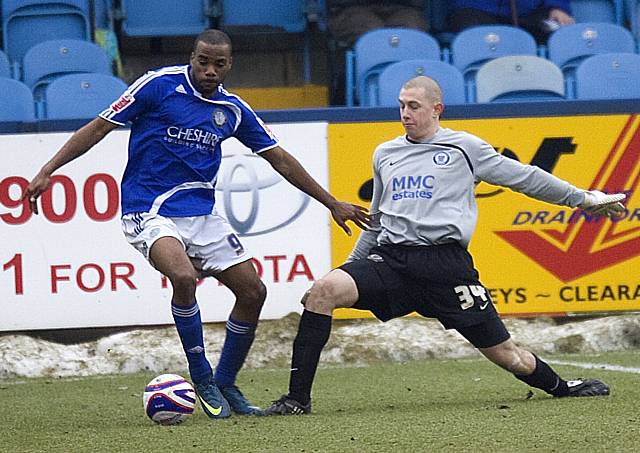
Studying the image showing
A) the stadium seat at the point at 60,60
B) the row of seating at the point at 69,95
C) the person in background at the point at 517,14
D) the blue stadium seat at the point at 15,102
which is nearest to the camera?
the blue stadium seat at the point at 15,102

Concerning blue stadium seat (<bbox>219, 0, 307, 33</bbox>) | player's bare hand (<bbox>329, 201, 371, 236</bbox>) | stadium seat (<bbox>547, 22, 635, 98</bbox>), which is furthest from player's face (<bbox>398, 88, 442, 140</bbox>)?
blue stadium seat (<bbox>219, 0, 307, 33</bbox>)

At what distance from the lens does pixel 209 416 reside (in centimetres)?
604

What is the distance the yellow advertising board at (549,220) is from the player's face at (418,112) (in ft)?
9.21

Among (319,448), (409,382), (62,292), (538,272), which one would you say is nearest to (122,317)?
(62,292)

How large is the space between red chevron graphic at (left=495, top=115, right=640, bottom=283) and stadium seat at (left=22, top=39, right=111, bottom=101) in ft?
13.0

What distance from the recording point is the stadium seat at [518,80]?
10672mm

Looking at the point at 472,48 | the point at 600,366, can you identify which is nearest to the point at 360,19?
the point at 472,48

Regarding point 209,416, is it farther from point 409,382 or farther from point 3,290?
point 3,290

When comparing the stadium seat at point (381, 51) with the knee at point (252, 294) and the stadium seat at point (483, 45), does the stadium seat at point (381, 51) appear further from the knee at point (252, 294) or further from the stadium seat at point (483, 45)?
the knee at point (252, 294)

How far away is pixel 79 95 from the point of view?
32.8 ft

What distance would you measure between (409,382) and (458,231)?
161 cm

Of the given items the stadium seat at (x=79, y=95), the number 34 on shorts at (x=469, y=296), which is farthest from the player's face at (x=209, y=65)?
the stadium seat at (x=79, y=95)

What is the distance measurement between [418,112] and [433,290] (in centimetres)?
83

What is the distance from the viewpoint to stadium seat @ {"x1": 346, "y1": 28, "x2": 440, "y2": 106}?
1128 centimetres
